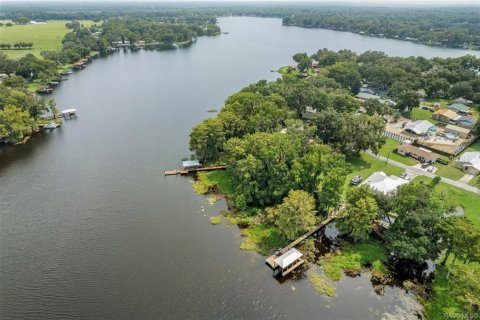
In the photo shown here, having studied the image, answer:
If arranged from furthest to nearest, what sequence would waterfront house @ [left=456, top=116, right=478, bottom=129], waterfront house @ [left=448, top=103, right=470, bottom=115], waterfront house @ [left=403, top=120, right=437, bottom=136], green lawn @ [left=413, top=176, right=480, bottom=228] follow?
waterfront house @ [left=448, top=103, right=470, bottom=115], waterfront house @ [left=456, top=116, right=478, bottom=129], waterfront house @ [left=403, top=120, right=437, bottom=136], green lawn @ [left=413, top=176, right=480, bottom=228]

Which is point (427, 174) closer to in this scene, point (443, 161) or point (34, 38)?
point (443, 161)

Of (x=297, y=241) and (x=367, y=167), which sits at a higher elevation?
(x=367, y=167)

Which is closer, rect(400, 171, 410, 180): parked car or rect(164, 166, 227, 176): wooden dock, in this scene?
rect(400, 171, 410, 180): parked car

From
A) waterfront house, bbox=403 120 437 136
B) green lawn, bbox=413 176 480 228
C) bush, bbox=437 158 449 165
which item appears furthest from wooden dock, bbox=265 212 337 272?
waterfront house, bbox=403 120 437 136

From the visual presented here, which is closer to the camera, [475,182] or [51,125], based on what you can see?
[475,182]

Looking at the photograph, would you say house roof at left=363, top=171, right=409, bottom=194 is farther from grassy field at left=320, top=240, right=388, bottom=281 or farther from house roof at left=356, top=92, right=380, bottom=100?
house roof at left=356, top=92, right=380, bottom=100

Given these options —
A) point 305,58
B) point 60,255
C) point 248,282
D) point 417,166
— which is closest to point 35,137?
point 60,255

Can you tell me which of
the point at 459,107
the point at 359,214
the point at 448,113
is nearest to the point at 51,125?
the point at 359,214
